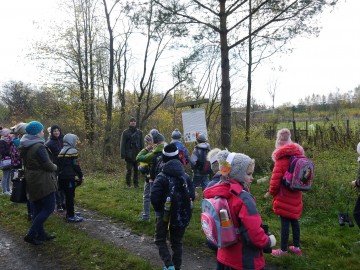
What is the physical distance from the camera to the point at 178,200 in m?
4.14

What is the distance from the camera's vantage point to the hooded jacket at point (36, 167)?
17.8 ft

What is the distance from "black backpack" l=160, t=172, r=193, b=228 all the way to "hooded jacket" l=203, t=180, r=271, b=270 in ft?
3.84

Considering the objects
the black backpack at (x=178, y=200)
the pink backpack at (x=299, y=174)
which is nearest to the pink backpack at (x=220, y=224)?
the black backpack at (x=178, y=200)

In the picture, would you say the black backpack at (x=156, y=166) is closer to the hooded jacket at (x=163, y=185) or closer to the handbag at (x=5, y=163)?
the hooded jacket at (x=163, y=185)

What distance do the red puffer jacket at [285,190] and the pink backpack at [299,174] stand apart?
3.9 inches

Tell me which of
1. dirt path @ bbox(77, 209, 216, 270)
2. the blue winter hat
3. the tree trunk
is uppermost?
the tree trunk

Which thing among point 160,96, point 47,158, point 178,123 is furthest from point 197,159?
point 160,96

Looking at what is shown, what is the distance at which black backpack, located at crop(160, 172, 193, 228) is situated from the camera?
13.6ft

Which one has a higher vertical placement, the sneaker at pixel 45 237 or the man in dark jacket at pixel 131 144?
the man in dark jacket at pixel 131 144

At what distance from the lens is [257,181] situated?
9.51 metres

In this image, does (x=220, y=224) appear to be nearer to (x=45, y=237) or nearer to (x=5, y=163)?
(x=45, y=237)

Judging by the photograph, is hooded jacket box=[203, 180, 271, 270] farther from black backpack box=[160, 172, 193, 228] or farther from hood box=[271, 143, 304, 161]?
hood box=[271, 143, 304, 161]

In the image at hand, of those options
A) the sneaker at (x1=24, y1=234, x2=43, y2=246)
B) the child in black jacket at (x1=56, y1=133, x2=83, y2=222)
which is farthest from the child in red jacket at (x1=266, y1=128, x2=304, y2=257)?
the sneaker at (x1=24, y1=234, x2=43, y2=246)

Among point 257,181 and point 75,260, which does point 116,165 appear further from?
point 75,260
